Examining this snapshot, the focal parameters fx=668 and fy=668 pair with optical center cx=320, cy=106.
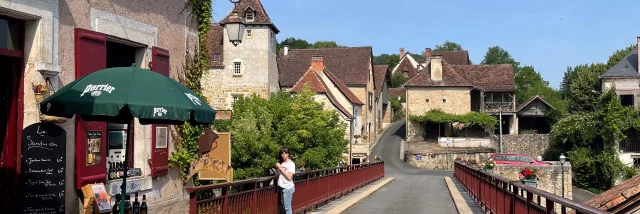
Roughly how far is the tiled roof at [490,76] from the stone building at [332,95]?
1586 cm

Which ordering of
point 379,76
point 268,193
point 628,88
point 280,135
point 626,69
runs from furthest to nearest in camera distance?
point 379,76 → point 626,69 → point 628,88 → point 280,135 → point 268,193

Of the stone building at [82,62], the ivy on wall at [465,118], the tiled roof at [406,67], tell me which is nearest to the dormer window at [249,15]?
the ivy on wall at [465,118]

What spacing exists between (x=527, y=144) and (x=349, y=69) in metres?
18.7

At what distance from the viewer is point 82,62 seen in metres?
Answer: 9.34

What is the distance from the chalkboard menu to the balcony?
52161mm

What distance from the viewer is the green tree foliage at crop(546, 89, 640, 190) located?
52125mm

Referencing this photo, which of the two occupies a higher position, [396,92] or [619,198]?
[396,92]

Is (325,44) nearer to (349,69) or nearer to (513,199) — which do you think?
(349,69)

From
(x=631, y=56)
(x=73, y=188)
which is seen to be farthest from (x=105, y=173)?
(x=631, y=56)

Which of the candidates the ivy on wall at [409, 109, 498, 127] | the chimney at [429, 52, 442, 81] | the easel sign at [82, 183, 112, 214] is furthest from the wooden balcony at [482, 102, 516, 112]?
the easel sign at [82, 183, 112, 214]

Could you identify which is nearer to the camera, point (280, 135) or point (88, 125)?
point (88, 125)

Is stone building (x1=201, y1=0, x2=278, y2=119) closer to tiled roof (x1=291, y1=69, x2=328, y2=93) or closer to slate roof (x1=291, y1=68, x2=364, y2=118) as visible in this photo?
tiled roof (x1=291, y1=69, x2=328, y2=93)

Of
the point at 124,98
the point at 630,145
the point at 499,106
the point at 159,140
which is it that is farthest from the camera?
the point at 499,106

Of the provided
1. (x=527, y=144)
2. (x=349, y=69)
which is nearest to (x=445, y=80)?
(x=349, y=69)
